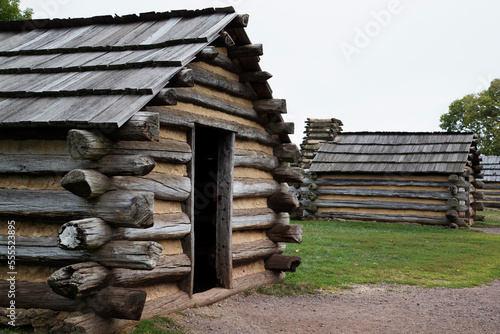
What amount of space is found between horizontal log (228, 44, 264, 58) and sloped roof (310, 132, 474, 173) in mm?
14387

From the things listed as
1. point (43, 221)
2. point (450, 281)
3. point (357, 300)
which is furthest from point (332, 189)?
point (43, 221)

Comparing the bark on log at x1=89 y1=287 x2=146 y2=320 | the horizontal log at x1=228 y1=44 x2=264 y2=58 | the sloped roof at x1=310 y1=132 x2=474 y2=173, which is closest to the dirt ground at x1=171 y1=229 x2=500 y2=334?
the bark on log at x1=89 y1=287 x2=146 y2=320

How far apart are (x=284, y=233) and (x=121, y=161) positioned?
4994 mm

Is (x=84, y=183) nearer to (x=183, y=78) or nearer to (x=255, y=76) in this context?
(x=183, y=78)

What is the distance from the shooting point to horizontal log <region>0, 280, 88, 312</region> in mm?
5969

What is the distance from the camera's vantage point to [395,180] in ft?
73.5

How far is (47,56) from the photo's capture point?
772 centimetres

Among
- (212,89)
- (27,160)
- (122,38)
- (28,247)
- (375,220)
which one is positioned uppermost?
(122,38)

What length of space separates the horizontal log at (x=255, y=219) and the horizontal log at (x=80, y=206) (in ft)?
10.6

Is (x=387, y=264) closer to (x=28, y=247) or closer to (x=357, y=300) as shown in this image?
(x=357, y=300)

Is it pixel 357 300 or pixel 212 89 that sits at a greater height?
pixel 212 89

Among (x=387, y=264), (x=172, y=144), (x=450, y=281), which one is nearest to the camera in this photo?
(x=172, y=144)

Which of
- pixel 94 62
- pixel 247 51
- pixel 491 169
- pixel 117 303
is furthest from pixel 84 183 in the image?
pixel 491 169

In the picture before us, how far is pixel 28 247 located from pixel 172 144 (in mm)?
2163
